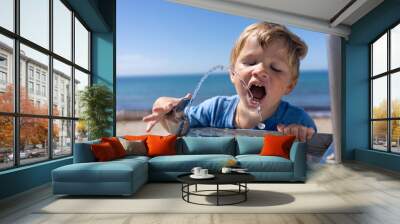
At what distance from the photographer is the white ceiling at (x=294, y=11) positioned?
25.6 feet

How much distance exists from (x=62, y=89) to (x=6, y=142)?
215 cm

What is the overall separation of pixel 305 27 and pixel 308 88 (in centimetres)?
133

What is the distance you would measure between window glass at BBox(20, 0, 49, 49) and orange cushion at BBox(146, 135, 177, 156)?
2268 millimetres

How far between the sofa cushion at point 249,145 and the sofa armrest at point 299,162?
705 mm

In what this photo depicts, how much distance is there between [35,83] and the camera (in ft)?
19.4

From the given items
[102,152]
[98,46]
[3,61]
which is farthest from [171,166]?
[98,46]

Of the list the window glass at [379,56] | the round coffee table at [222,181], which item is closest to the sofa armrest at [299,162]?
the round coffee table at [222,181]

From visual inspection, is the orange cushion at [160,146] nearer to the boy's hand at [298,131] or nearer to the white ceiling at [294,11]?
the boy's hand at [298,131]

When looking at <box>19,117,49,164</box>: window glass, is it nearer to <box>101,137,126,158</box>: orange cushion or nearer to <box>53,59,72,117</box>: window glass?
<box>53,59,72,117</box>: window glass

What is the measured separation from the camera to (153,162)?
19.9 ft

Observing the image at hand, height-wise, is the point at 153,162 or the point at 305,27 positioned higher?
the point at 305,27

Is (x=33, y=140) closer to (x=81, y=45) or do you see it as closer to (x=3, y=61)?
(x=3, y=61)

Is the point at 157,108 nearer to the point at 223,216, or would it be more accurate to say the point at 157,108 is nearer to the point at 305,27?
the point at 305,27

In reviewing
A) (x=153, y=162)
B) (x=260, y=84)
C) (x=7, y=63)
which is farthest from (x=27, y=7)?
(x=260, y=84)
